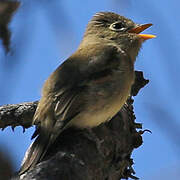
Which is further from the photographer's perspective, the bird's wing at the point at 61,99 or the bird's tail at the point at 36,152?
the bird's wing at the point at 61,99

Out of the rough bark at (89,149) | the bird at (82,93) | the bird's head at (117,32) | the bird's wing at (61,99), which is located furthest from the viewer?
the bird's head at (117,32)

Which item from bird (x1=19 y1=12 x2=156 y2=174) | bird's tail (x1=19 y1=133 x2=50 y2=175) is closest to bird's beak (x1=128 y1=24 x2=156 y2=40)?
bird (x1=19 y1=12 x2=156 y2=174)

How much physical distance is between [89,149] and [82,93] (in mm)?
650

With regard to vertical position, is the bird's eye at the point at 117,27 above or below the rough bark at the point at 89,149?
above

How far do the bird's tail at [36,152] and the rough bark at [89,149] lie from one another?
57mm

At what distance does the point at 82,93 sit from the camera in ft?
11.5

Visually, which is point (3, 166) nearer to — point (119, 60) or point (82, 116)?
point (82, 116)

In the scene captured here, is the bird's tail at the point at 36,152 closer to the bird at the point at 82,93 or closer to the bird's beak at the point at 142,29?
the bird at the point at 82,93

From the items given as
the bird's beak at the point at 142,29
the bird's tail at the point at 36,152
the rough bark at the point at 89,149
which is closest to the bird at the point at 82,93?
the bird's tail at the point at 36,152

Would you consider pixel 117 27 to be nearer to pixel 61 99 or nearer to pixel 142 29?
pixel 142 29

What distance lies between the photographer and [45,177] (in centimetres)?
225

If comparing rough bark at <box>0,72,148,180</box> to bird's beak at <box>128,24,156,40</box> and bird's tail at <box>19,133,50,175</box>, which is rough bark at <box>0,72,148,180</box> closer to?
bird's tail at <box>19,133,50,175</box>

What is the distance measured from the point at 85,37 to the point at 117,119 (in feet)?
5.53

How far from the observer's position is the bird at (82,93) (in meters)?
3.27
